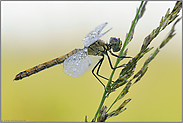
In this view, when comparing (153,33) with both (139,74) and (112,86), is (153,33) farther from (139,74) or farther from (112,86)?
(112,86)

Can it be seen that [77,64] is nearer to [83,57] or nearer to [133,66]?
[83,57]

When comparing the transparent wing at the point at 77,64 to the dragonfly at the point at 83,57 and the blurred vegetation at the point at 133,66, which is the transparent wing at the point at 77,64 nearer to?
the dragonfly at the point at 83,57

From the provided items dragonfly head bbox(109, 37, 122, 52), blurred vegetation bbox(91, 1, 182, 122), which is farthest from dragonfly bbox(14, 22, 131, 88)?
blurred vegetation bbox(91, 1, 182, 122)

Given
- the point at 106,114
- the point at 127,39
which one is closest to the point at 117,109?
the point at 106,114

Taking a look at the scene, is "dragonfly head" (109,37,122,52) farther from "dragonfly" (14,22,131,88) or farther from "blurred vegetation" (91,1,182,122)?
"blurred vegetation" (91,1,182,122)

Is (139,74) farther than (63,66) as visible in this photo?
No

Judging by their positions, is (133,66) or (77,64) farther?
(77,64)

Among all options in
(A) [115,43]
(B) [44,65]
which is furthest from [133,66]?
(B) [44,65]
